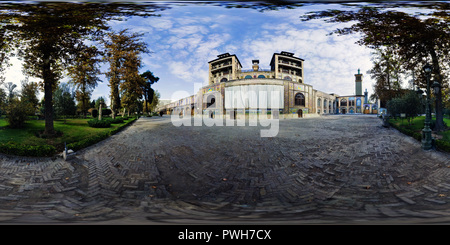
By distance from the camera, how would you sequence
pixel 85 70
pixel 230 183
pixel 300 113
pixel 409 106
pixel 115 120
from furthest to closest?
1. pixel 409 106
2. pixel 115 120
3. pixel 300 113
4. pixel 85 70
5. pixel 230 183

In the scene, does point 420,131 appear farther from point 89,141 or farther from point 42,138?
point 42,138

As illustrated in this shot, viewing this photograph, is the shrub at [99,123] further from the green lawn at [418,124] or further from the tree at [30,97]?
the green lawn at [418,124]

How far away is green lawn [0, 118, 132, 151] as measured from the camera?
252 cm

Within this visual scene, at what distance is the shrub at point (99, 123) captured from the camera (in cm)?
360

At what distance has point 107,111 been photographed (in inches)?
162

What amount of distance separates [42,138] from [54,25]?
2179 mm

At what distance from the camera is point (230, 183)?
192 centimetres

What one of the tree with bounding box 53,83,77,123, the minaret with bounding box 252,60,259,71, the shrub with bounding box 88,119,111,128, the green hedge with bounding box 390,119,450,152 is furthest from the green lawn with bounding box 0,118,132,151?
the green hedge with bounding box 390,119,450,152

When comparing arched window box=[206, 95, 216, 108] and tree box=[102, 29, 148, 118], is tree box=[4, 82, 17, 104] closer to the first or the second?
tree box=[102, 29, 148, 118]

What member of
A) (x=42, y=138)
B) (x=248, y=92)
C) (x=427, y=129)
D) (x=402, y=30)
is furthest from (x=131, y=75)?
(x=427, y=129)

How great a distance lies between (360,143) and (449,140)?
1420mm

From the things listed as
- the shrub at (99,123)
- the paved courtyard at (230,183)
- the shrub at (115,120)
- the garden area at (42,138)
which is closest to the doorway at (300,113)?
the paved courtyard at (230,183)
